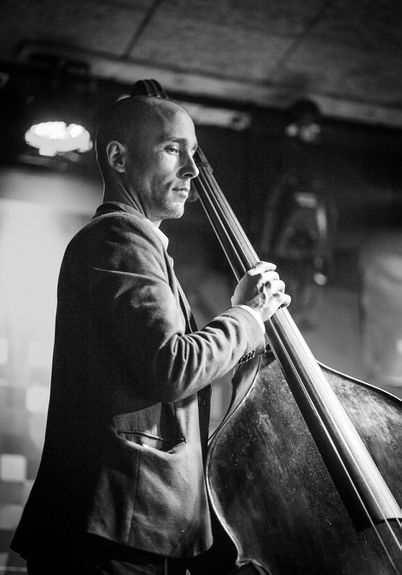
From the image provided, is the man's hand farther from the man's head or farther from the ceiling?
the ceiling

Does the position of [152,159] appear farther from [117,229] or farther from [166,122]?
[117,229]

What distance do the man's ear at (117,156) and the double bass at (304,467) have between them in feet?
1.02

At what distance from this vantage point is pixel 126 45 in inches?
166

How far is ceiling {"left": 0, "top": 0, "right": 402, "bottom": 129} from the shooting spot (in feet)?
12.6

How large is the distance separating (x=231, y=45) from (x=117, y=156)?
8.97ft

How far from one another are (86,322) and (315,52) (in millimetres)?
3197

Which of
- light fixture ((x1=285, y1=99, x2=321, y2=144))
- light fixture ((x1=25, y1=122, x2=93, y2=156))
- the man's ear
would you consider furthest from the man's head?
light fixture ((x1=285, y1=99, x2=321, y2=144))

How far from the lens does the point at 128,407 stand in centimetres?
140

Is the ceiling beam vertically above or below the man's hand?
above

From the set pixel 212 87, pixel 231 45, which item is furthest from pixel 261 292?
pixel 212 87

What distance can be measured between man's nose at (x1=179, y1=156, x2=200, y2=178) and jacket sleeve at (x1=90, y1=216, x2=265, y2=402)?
0.22m

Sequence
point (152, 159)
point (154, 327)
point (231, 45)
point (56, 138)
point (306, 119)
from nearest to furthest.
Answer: point (154, 327), point (152, 159), point (231, 45), point (56, 138), point (306, 119)

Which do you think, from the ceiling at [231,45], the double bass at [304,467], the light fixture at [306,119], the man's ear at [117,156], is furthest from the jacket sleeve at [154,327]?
the light fixture at [306,119]

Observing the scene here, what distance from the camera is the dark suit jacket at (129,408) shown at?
1.36 m
